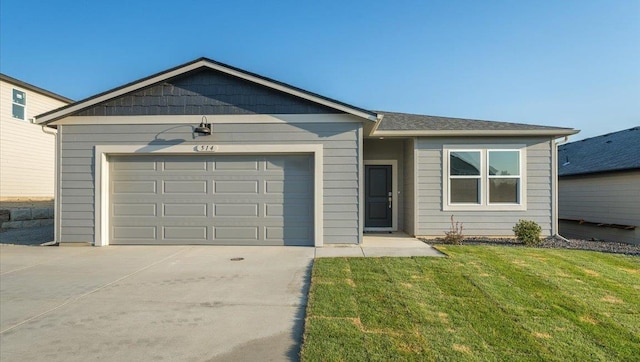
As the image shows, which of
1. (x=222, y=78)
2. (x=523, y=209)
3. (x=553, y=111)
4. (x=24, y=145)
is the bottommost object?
(x=523, y=209)

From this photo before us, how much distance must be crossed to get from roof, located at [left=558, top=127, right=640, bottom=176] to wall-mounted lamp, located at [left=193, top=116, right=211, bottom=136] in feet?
37.5

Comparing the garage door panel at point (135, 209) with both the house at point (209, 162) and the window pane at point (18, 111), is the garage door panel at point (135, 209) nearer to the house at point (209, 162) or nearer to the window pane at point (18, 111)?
the house at point (209, 162)

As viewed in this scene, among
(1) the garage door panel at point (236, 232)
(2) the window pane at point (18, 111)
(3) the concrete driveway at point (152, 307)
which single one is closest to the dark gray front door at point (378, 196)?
(1) the garage door panel at point (236, 232)

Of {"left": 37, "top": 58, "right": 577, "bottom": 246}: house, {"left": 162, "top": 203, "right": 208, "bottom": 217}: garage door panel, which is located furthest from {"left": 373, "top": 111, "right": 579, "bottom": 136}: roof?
{"left": 162, "top": 203, "right": 208, "bottom": 217}: garage door panel

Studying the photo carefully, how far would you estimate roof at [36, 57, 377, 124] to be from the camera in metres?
7.95

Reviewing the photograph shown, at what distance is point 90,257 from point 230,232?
2.77 m

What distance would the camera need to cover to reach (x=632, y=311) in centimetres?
395

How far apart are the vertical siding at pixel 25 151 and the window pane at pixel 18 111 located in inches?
6.9

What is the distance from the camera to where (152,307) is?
4.16 metres

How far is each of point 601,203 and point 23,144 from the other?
21391 millimetres

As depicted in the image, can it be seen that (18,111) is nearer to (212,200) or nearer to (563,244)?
(212,200)

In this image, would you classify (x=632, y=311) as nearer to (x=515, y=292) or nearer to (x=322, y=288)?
Answer: (x=515, y=292)

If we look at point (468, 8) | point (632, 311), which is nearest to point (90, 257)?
point (632, 311)

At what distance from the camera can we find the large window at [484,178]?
951 centimetres
